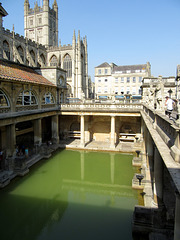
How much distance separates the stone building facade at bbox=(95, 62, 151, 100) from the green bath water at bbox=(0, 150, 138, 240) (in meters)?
32.6

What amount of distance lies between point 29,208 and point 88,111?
12.9m

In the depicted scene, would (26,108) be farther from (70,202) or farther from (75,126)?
(75,126)

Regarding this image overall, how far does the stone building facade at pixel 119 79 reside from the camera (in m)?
48.3

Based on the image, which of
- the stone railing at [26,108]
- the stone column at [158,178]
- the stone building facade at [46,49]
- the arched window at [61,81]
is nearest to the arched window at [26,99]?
the stone railing at [26,108]

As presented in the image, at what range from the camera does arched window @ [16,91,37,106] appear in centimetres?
1619

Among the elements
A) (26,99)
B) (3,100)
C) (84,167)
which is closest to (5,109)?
(3,100)

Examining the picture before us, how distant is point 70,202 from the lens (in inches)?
452

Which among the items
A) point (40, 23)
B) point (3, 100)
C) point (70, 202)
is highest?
point (40, 23)

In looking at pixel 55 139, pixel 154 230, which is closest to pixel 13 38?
pixel 55 139

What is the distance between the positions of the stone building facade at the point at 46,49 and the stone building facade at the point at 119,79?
5.36m

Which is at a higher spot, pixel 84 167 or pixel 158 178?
pixel 158 178

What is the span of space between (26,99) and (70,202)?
33.0 ft

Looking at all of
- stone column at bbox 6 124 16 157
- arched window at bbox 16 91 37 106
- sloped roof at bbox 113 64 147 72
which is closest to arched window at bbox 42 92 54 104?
arched window at bbox 16 91 37 106

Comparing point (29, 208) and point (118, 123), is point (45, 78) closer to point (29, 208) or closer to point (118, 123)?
Answer: point (118, 123)
